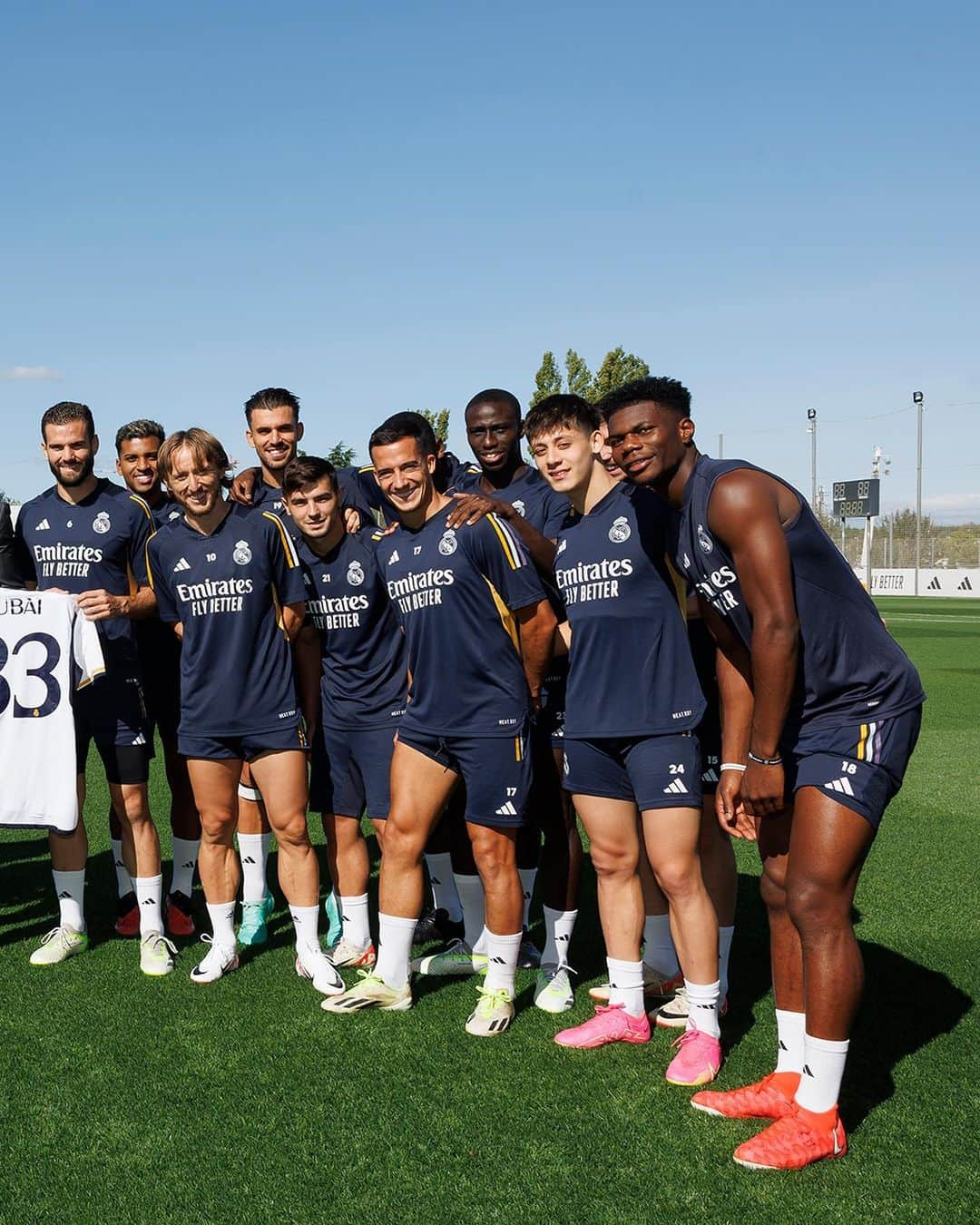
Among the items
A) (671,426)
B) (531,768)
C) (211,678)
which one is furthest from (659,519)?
(211,678)

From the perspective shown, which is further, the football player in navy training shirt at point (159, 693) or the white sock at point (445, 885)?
the football player in navy training shirt at point (159, 693)

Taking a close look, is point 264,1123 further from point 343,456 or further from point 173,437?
point 343,456

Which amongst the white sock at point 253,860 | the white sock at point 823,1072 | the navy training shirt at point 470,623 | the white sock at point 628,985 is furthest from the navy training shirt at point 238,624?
the white sock at point 823,1072

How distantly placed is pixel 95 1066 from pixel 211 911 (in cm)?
115

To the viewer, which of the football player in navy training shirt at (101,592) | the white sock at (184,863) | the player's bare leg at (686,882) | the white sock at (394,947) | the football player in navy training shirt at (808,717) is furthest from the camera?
the white sock at (184,863)

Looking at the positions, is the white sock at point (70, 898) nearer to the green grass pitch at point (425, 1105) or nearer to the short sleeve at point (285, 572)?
the green grass pitch at point (425, 1105)

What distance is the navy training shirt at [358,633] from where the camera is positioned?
5.08 metres

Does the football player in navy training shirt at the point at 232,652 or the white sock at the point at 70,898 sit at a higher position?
the football player in navy training shirt at the point at 232,652

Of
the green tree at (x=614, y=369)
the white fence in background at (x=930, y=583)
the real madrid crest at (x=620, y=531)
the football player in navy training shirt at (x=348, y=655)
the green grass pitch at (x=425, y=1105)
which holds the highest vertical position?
the green tree at (x=614, y=369)

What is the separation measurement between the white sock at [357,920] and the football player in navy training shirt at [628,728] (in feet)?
4.34

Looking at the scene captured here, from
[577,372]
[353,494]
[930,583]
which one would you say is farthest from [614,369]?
[353,494]

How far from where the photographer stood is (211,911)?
5.28 meters

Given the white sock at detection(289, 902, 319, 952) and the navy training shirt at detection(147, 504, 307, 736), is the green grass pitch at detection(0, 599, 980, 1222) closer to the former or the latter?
the white sock at detection(289, 902, 319, 952)

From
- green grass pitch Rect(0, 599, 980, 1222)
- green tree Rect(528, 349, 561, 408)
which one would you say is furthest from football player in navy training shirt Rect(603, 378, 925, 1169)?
green tree Rect(528, 349, 561, 408)
